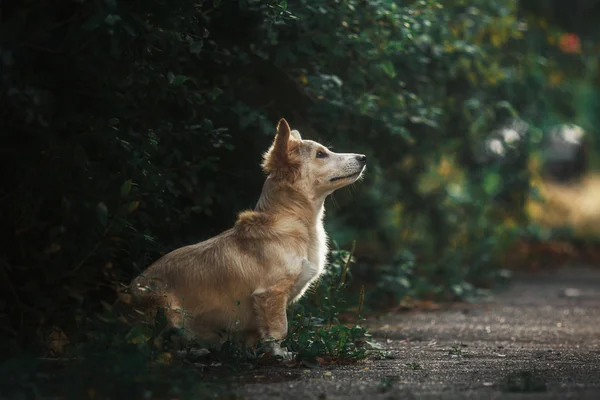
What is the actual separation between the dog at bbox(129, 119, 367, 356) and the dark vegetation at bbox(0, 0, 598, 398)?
30cm

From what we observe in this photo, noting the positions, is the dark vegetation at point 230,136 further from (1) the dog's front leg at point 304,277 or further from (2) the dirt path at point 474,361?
(2) the dirt path at point 474,361

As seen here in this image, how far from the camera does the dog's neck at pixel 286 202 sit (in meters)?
7.37

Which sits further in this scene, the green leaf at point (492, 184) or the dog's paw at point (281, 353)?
the green leaf at point (492, 184)

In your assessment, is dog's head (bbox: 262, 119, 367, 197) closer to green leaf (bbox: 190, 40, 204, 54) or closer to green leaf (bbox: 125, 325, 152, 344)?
green leaf (bbox: 190, 40, 204, 54)

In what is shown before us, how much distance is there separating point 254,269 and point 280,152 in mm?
988

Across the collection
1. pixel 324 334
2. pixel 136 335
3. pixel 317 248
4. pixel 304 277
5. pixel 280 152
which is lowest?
pixel 324 334

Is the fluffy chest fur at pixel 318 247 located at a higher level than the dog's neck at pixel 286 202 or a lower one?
lower

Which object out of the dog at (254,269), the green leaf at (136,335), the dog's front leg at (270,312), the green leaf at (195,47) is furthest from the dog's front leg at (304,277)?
the green leaf at (195,47)

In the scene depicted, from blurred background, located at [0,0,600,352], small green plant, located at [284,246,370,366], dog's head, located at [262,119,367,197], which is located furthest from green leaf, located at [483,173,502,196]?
dog's head, located at [262,119,367,197]

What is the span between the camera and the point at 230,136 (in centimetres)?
766

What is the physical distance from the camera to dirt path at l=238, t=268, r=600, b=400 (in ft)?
18.0

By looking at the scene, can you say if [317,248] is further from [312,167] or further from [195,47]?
[195,47]

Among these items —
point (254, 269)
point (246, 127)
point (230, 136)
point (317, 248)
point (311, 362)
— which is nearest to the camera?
point (311, 362)

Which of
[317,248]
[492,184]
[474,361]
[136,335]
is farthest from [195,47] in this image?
[492,184]
